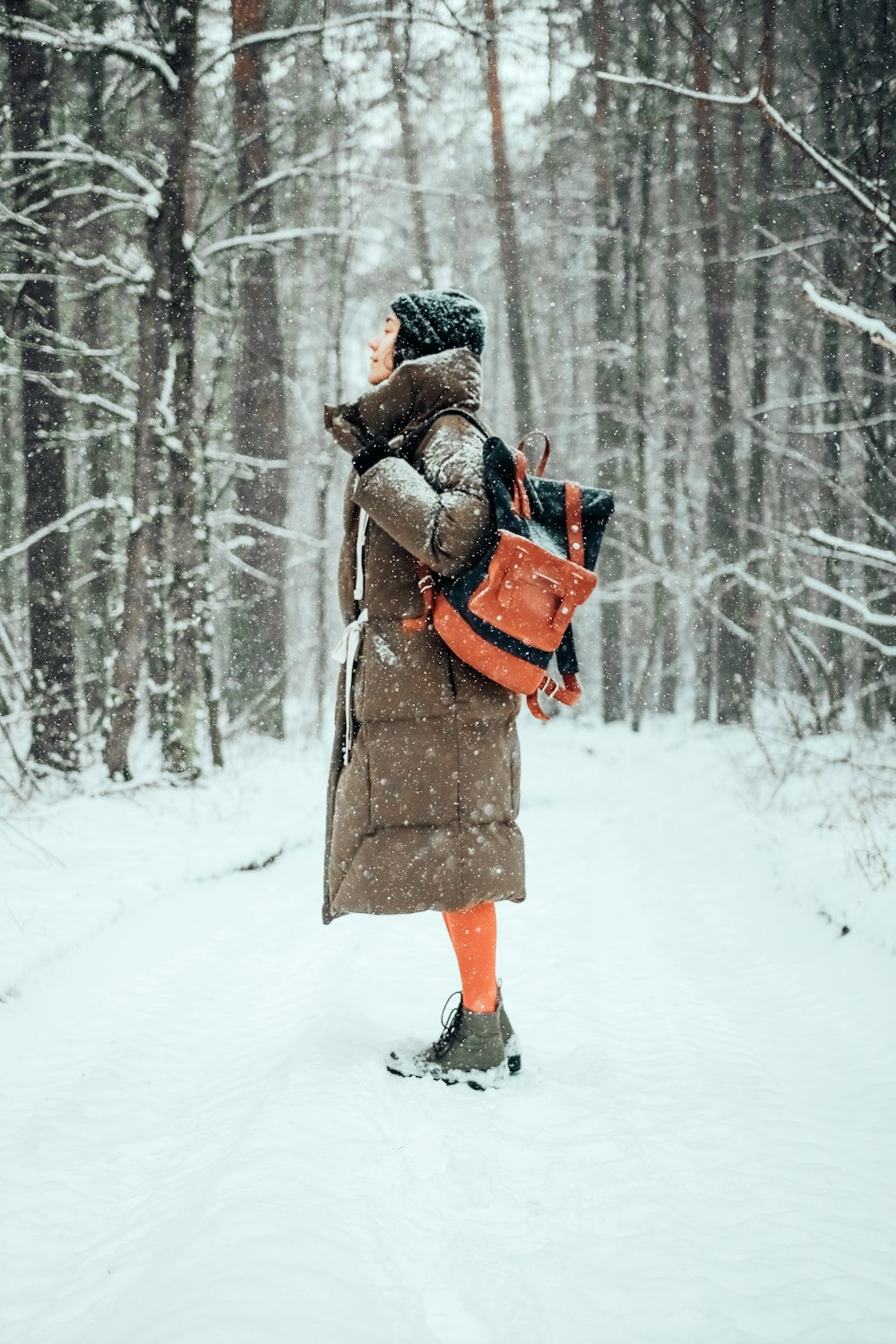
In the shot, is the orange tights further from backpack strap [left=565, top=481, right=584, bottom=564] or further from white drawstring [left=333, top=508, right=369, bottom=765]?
backpack strap [left=565, top=481, right=584, bottom=564]

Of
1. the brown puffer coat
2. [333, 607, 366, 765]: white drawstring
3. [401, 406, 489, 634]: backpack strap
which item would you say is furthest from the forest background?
[333, 607, 366, 765]: white drawstring

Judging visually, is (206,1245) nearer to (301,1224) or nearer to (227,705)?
(301,1224)

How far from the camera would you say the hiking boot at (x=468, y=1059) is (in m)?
2.70

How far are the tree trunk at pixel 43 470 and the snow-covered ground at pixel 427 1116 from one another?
255cm

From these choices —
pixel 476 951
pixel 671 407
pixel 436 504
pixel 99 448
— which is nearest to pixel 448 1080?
pixel 476 951

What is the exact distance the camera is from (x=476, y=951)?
2.72m

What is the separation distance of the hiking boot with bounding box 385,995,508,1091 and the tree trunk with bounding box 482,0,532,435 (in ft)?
42.7

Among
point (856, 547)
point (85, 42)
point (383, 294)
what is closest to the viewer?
point (856, 547)

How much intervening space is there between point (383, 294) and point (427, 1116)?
15004 millimetres

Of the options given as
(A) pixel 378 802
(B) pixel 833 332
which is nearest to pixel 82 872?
(A) pixel 378 802

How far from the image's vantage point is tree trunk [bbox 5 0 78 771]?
25.5ft

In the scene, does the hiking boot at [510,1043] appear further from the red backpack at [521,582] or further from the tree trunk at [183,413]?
the tree trunk at [183,413]

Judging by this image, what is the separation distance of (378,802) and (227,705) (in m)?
8.74

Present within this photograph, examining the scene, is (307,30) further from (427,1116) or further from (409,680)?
(427,1116)
